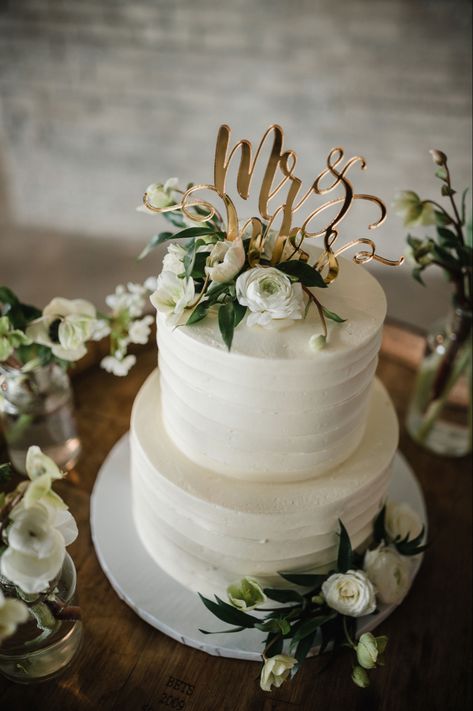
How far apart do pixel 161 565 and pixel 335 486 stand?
1.44 feet

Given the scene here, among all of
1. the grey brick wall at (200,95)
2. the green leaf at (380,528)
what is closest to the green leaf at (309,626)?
the green leaf at (380,528)

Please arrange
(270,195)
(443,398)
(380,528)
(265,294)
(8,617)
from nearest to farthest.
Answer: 1. (8,617)
2. (265,294)
3. (270,195)
4. (380,528)
5. (443,398)

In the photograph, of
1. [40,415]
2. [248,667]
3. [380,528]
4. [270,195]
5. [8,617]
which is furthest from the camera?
[40,415]

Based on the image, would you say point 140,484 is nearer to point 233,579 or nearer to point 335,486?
→ point 233,579

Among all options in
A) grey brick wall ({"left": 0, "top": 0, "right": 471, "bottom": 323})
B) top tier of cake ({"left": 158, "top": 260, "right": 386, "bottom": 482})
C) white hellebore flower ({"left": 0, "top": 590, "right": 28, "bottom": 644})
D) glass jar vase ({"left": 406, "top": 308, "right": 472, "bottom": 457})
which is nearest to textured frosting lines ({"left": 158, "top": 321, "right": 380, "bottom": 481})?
top tier of cake ({"left": 158, "top": 260, "right": 386, "bottom": 482})

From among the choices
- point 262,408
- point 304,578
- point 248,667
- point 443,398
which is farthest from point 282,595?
point 443,398

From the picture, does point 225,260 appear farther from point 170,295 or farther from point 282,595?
point 282,595

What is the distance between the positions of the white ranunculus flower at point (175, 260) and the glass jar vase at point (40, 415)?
50cm

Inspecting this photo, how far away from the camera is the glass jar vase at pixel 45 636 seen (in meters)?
1.07

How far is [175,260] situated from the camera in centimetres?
106

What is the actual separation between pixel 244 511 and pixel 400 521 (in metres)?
0.41

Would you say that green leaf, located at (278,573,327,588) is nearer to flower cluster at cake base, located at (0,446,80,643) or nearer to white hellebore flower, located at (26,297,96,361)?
flower cluster at cake base, located at (0,446,80,643)

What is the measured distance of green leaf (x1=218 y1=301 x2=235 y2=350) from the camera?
0.99 m

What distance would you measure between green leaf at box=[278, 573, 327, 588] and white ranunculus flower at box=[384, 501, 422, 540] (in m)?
0.22
